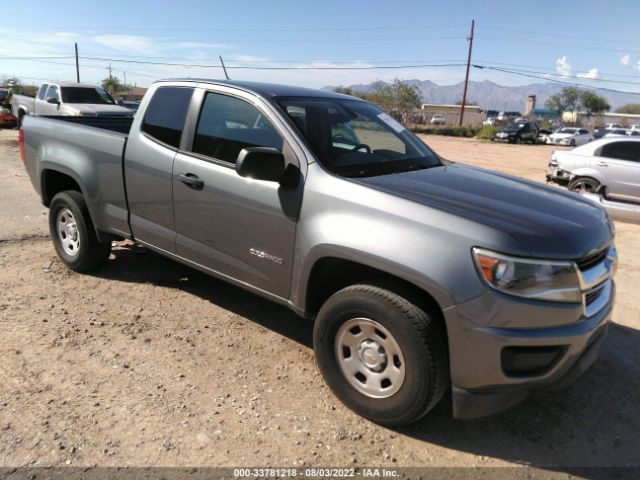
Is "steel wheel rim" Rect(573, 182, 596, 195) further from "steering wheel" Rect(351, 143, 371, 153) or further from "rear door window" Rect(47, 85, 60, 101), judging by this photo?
"rear door window" Rect(47, 85, 60, 101)

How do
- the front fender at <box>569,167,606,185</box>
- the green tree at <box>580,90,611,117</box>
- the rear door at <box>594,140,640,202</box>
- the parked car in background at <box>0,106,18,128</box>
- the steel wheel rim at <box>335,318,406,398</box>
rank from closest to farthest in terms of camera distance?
the steel wheel rim at <box>335,318,406,398</box>
the rear door at <box>594,140,640,202</box>
the front fender at <box>569,167,606,185</box>
the parked car in background at <box>0,106,18,128</box>
the green tree at <box>580,90,611,117</box>

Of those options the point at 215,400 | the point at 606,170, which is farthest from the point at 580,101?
the point at 215,400

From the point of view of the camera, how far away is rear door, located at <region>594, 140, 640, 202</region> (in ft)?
32.0

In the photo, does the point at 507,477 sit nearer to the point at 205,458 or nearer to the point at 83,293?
the point at 205,458

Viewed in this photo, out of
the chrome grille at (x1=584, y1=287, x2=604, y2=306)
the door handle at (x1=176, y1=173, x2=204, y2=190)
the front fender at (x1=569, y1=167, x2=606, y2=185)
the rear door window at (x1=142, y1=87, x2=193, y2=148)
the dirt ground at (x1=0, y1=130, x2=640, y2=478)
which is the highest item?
the rear door window at (x1=142, y1=87, x2=193, y2=148)

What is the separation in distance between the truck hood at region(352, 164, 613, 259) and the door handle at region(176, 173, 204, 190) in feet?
3.93

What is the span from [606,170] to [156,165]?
30.4 feet

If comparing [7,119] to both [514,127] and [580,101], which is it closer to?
[514,127]

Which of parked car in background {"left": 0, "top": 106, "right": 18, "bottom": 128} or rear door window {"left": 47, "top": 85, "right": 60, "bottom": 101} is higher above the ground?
rear door window {"left": 47, "top": 85, "right": 60, "bottom": 101}

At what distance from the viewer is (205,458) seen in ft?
8.62

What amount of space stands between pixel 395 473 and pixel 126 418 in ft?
4.93

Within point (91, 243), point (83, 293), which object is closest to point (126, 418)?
point (83, 293)

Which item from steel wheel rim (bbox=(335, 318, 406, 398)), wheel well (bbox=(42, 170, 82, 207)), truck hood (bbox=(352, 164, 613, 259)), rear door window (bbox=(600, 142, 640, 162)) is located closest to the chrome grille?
truck hood (bbox=(352, 164, 613, 259))

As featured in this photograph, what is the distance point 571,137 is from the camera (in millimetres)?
34781
